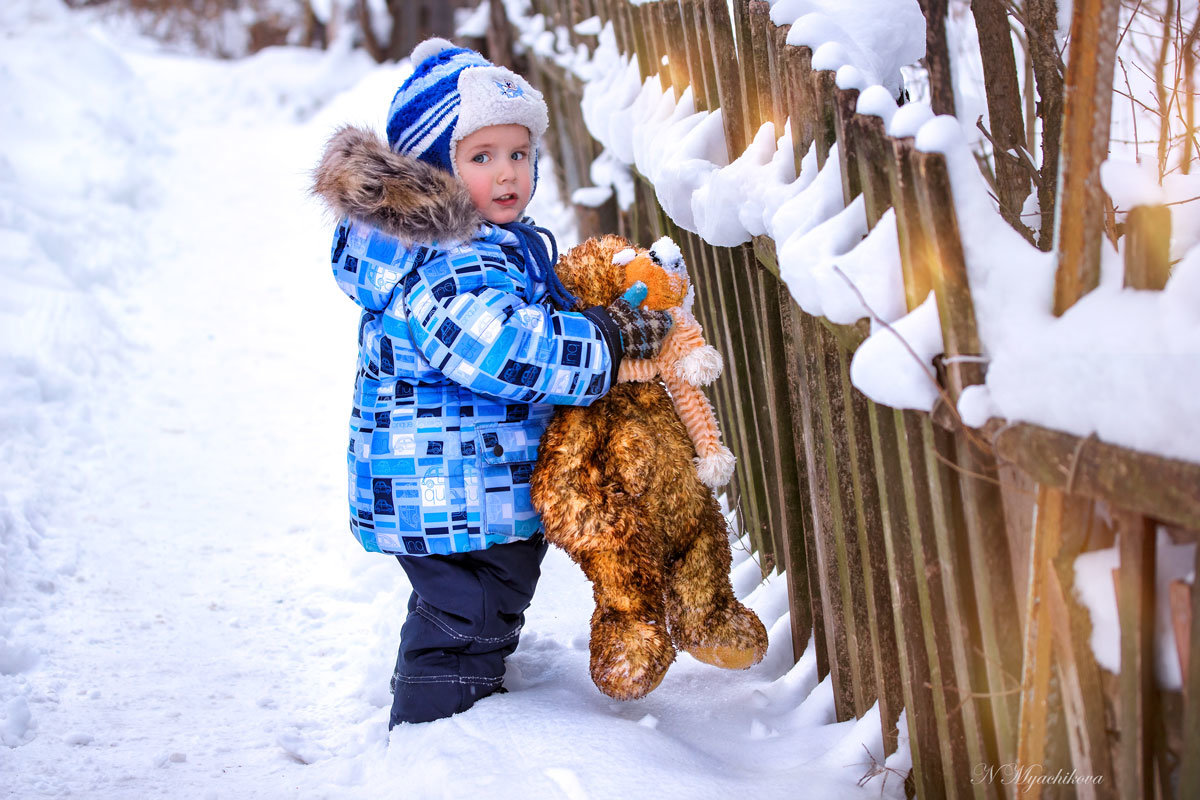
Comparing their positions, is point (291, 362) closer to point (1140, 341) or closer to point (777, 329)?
point (777, 329)

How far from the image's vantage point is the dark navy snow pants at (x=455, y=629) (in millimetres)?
2477

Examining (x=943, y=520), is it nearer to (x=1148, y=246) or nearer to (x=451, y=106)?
(x=1148, y=246)

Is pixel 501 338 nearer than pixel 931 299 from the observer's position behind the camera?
No

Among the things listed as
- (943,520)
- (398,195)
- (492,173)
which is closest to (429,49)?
(492,173)

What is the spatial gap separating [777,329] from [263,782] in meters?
1.58

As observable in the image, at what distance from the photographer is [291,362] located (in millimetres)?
5895

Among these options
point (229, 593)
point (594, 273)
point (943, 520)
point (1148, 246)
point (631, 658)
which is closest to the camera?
point (1148, 246)

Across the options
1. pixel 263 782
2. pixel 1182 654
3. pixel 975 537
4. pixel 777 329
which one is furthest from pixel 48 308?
pixel 1182 654

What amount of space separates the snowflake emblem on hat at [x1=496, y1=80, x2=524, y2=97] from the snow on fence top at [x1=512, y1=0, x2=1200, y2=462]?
0.44m

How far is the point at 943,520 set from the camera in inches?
62.1

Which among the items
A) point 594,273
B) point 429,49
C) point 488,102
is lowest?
point 594,273

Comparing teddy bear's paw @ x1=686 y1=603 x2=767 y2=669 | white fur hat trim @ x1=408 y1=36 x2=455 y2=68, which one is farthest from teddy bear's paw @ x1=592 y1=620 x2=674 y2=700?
white fur hat trim @ x1=408 y1=36 x2=455 y2=68

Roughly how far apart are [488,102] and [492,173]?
0.16m

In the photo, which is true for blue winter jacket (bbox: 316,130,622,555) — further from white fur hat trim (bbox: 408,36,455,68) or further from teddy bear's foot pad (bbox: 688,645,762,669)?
teddy bear's foot pad (bbox: 688,645,762,669)
